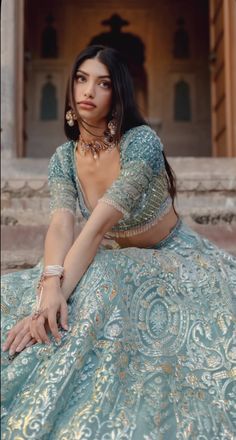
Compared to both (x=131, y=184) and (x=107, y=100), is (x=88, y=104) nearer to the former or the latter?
(x=107, y=100)

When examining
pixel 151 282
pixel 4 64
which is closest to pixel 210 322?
pixel 151 282

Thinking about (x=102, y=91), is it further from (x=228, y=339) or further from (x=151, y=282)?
(x=228, y=339)

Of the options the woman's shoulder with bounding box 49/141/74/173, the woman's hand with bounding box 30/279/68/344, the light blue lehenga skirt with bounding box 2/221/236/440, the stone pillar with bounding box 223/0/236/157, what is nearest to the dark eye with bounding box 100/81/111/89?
the woman's shoulder with bounding box 49/141/74/173

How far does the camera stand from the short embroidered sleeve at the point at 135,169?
1.67m

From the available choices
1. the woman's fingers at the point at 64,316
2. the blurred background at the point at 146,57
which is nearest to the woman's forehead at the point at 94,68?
the woman's fingers at the point at 64,316

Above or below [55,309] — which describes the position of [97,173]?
above

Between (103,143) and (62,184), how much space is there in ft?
0.56

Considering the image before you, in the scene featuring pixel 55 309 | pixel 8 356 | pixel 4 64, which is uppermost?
pixel 4 64

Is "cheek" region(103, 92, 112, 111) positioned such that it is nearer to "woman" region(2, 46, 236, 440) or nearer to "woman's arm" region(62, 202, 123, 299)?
"woman" region(2, 46, 236, 440)

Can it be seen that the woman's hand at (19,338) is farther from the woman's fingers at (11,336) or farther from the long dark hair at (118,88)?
the long dark hair at (118,88)

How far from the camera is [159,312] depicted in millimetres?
1496

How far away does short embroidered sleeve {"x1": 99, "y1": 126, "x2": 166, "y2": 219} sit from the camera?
167cm

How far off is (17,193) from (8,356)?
235cm

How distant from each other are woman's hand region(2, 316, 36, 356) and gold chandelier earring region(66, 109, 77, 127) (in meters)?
0.61
